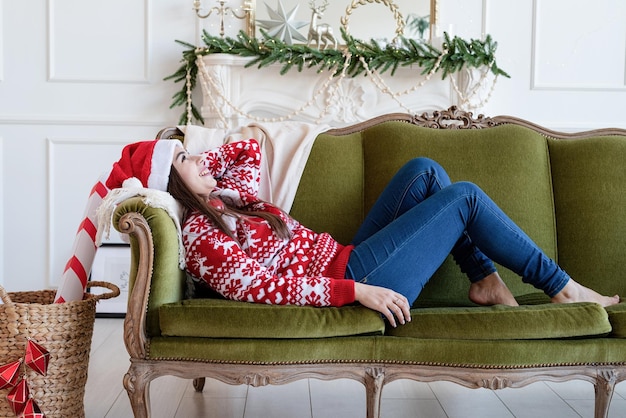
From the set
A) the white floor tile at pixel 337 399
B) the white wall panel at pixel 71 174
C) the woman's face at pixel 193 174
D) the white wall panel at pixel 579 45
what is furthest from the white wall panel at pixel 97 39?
the white wall panel at pixel 579 45

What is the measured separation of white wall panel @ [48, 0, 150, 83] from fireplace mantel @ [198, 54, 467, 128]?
1.47 feet

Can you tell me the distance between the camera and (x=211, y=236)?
2.01 m

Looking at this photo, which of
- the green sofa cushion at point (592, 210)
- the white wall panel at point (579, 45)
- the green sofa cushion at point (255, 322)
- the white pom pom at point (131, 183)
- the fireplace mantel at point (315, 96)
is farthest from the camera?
the white wall panel at point (579, 45)

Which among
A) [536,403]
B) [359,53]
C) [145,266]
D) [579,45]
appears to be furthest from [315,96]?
[145,266]

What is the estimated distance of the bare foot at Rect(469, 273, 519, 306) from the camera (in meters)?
2.23

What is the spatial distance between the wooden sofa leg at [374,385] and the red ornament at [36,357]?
2.89ft

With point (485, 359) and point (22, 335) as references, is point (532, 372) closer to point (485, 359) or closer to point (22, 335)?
point (485, 359)

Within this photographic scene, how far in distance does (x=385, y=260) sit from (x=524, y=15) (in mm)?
2472

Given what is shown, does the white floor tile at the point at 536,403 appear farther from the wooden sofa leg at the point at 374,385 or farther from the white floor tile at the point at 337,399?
the wooden sofa leg at the point at 374,385

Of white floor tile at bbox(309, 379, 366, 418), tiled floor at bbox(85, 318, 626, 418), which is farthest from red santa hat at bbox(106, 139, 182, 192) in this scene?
white floor tile at bbox(309, 379, 366, 418)

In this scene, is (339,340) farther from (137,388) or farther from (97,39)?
(97,39)

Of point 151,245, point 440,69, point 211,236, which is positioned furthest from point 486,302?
point 440,69

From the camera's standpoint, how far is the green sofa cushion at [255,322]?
6.19 ft

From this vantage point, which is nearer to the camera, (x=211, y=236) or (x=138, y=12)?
(x=211, y=236)
